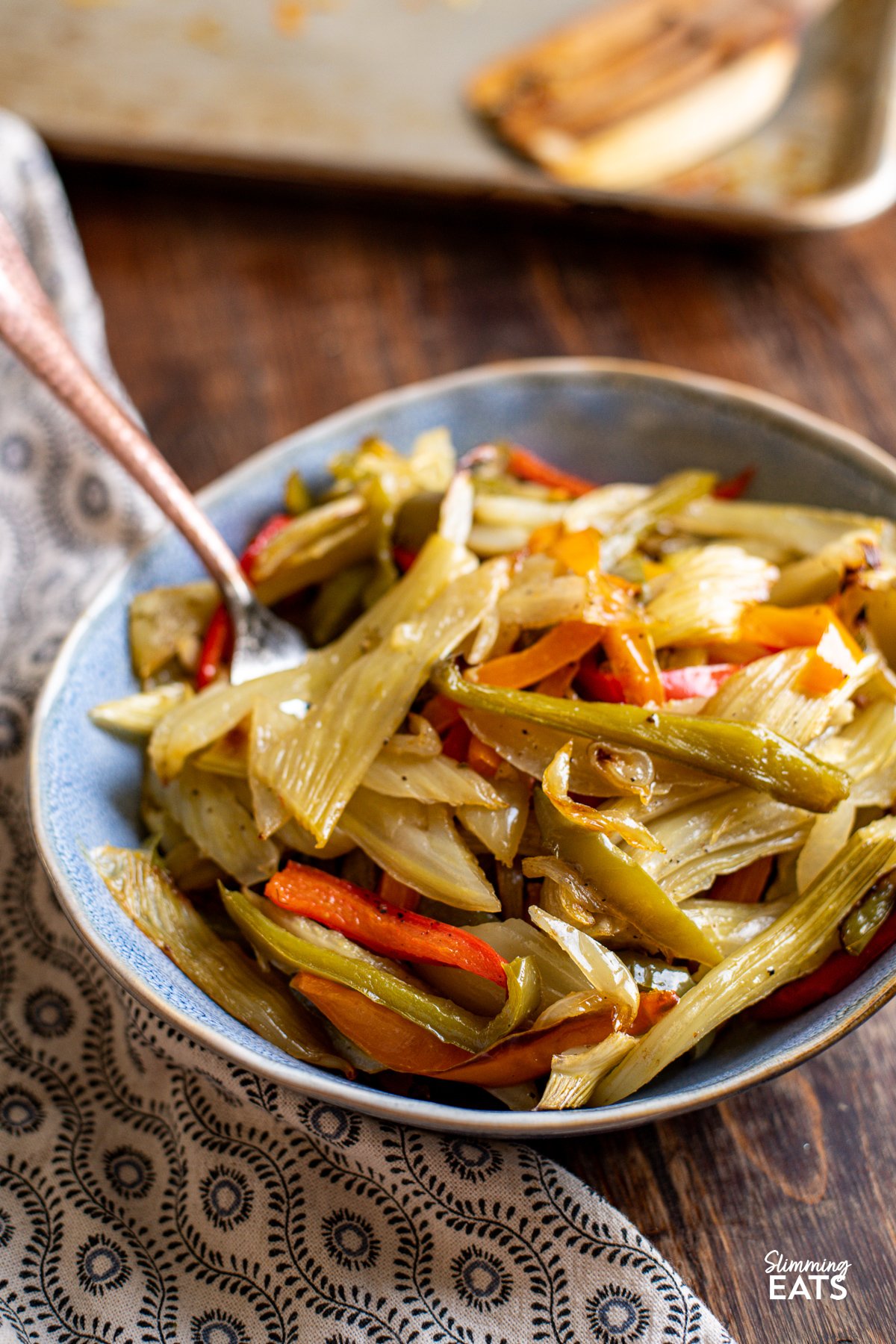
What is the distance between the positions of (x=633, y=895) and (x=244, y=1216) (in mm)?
747

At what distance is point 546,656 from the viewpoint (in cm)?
174

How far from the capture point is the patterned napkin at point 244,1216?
1511 mm

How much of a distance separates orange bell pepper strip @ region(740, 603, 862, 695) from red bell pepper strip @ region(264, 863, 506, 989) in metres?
0.64

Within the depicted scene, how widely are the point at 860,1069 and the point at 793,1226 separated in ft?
0.94

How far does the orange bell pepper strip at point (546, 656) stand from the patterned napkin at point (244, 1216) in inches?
26.9

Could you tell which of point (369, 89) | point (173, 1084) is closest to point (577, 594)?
Result: point (173, 1084)

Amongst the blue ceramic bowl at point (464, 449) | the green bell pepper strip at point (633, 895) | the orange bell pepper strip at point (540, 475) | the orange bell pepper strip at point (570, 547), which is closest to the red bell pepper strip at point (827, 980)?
the blue ceramic bowl at point (464, 449)

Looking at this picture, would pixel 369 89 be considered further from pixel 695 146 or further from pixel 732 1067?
pixel 732 1067

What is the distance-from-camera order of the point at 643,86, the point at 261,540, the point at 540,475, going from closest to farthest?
the point at 261,540 → the point at 540,475 → the point at 643,86

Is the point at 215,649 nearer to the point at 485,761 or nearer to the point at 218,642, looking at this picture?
the point at 218,642

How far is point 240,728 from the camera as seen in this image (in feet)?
6.04

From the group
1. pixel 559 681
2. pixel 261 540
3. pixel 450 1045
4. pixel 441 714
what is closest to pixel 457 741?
pixel 441 714

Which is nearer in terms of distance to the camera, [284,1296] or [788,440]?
[284,1296]

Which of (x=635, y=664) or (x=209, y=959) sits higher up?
(x=635, y=664)
